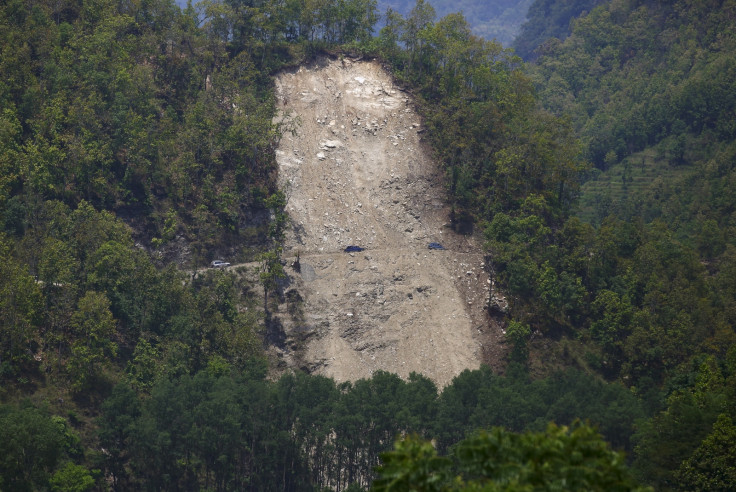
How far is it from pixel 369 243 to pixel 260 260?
10.6 meters

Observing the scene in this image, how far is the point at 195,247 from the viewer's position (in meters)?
76.1

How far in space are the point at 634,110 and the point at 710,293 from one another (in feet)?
148

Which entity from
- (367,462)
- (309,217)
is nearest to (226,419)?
(367,462)

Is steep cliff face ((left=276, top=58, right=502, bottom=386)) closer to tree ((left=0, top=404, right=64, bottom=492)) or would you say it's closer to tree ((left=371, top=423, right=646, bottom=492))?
tree ((left=0, top=404, right=64, bottom=492))

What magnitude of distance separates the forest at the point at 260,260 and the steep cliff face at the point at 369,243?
90.1 inches

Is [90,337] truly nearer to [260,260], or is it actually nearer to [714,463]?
[260,260]

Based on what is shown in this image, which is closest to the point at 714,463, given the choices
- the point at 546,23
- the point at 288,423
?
the point at 288,423

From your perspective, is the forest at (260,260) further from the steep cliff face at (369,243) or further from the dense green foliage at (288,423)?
the steep cliff face at (369,243)

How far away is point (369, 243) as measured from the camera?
79438mm

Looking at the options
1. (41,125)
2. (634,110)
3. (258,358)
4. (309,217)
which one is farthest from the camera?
(634,110)

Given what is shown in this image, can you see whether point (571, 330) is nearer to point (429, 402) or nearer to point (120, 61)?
point (429, 402)

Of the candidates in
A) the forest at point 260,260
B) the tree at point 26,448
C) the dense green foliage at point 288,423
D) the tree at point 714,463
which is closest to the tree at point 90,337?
the forest at point 260,260

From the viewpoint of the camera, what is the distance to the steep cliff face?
72938 mm

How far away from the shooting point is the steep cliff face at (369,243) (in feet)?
239
